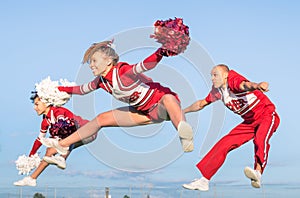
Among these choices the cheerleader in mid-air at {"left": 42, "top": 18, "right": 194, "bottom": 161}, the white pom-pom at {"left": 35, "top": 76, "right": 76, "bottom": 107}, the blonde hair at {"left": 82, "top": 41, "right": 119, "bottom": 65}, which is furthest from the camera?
Result: the white pom-pom at {"left": 35, "top": 76, "right": 76, "bottom": 107}

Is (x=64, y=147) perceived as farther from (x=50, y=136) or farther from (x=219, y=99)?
(x=219, y=99)

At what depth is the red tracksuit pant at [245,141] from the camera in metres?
5.62

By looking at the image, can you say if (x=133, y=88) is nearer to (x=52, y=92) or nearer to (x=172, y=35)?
(x=172, y=35)

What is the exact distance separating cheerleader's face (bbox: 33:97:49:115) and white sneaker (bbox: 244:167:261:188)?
2302 millimetres

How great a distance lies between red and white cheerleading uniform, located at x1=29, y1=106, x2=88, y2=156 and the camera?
6398 millimetres

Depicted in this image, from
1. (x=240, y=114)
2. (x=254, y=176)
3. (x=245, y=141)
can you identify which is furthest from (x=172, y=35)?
(x=254, y=176)

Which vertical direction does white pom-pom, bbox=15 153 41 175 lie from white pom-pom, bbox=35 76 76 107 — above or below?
below

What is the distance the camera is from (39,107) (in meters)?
6.70

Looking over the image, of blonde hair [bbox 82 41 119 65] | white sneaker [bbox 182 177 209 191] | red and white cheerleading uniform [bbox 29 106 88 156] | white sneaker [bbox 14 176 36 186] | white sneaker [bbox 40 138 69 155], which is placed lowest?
white sneaker [bbox 182 177 209 191]

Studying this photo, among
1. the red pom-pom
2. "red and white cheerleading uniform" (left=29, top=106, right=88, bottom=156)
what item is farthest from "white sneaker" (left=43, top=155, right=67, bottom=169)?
the red pom-pom

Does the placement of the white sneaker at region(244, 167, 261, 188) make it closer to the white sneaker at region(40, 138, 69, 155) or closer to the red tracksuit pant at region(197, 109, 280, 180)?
the red tracksuit pant at region(197, 109, 280, 180)

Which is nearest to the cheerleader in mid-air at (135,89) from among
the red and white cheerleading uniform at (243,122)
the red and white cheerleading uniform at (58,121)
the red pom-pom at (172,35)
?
the red pom-pom at (172,35)

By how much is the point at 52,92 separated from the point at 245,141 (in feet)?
6.33

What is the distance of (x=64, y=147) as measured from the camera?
19.9ft
